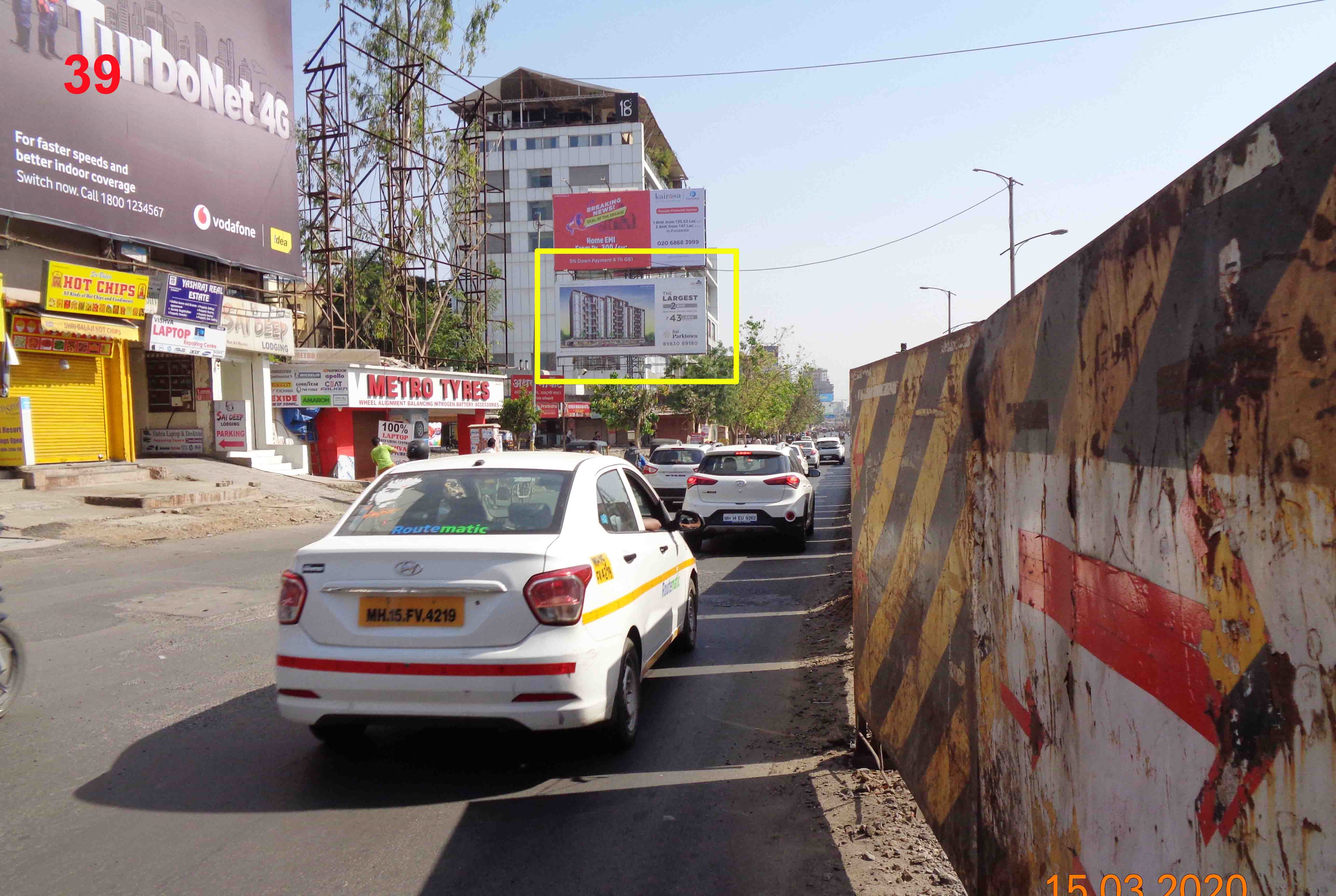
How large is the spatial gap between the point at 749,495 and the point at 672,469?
5109 mm

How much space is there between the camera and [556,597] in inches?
166

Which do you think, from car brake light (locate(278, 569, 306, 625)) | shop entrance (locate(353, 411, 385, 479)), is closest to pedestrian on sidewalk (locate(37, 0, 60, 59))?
shop entrance (locate(353, 411, 385, 479))

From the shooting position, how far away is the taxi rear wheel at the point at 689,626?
6.87 metres

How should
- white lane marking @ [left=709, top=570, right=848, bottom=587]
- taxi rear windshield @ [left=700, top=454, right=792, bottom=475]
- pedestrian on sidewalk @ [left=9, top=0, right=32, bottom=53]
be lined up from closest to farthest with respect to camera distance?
white lane marking @ [left=709, top=570, right=848, bottom=587]
taxi rear windshield @ [left=700, top=454, right=792, bottom=475]
pedestrian on sidewalk @ [left=9, top=0, right=32, bottom=53]

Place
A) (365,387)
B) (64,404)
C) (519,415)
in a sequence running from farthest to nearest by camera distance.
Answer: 1. (519,415)
2. (365,387)
3. (64,404)

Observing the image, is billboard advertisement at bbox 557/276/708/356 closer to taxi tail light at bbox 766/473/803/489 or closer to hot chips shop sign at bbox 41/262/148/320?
hot chips shop sign at bbox 41/262/148/320

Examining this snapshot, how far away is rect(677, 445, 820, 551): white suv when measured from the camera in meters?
12.9

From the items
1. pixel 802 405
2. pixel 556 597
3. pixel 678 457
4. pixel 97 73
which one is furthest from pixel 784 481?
pixel 802 405

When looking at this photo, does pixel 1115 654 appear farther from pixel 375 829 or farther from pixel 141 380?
pixel 141 380

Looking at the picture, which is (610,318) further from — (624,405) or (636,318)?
(624,405)

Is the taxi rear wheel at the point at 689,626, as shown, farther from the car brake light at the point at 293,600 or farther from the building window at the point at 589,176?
the building window at the point at 589,176

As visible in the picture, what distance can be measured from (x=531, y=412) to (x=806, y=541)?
26.2 meters

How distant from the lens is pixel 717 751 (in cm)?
486

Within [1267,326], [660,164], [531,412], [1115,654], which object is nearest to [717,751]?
[1115,654]
